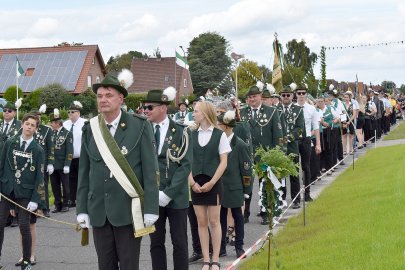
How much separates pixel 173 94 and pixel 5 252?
4.31m

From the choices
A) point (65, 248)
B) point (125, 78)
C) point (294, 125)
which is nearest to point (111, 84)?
point (125, 78)

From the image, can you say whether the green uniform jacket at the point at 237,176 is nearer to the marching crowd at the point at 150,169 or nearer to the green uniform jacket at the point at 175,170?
the marching crowd at the point at 150,169

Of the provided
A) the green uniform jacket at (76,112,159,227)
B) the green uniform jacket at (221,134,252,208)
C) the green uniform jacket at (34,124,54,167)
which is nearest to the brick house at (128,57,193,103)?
the green uniform jacket at (34,124,54,167)

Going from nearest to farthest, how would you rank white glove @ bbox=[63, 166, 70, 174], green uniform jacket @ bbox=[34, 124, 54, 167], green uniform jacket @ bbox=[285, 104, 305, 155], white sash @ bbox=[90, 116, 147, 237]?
white sash @ bbox=[90, 116, 147, 237] < green uniform jacket @ bbox=[285, 104, 305, 155] < green uniform jacket @ bbox=[34, 124, 54, 167] < white glove @ bbox=[63, 166, 70, 174]

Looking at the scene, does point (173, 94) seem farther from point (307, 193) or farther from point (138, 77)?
point (138, 77)

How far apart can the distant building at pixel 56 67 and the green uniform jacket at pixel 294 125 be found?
4943 cm

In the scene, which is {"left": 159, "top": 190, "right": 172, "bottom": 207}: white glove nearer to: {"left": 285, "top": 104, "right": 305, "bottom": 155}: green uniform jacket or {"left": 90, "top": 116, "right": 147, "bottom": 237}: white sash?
{"left": 90, "top": 116, "right": 147, "bottom": 237}: white sash

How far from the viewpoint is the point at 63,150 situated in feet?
51.1

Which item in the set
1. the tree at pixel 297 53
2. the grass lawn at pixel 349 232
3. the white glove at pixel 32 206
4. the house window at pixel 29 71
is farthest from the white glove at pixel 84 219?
the tree at pixel 297 53

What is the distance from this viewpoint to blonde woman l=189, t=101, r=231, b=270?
349 inches

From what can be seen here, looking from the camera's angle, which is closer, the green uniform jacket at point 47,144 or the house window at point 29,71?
the green uniform jacket at point 47,144

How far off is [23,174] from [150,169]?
373cm

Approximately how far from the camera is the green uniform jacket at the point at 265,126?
1252 centimetres

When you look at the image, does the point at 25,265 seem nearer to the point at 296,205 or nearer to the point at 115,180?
the point at 115,180
